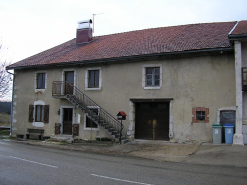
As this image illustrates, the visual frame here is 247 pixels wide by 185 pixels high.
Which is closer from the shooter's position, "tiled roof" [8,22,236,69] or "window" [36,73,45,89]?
"tiled roof" [8,22,236,69]

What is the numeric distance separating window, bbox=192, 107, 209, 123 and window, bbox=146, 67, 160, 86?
2768 mm

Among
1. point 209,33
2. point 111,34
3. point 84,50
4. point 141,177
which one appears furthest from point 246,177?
point 111,34

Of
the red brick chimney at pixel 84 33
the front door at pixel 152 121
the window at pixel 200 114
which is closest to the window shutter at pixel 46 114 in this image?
the front door at pixel 152 121

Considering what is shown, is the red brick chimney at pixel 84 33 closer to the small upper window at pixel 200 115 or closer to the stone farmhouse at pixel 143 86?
the stone farmhouse at pixel 143 86

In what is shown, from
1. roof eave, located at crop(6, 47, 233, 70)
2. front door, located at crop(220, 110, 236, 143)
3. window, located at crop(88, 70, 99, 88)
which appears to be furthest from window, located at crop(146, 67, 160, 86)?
front door, located at crop(220, 110, 236, 143)

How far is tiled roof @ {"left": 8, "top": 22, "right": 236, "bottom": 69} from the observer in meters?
15.4

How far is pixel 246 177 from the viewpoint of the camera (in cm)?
723

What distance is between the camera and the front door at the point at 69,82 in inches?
718

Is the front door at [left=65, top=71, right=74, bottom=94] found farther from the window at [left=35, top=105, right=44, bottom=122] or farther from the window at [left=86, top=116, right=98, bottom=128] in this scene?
the window at [left=35, top=105, right=44, bottom=122]

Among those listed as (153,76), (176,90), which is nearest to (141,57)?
(153,76)

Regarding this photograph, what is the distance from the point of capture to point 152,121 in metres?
16.3

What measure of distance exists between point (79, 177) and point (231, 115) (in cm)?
988

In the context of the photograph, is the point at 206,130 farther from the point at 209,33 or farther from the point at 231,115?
the point at 209,33

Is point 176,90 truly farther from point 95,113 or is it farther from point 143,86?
point 95,113
